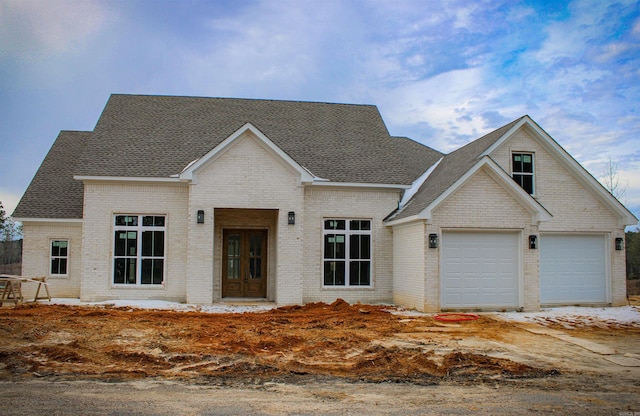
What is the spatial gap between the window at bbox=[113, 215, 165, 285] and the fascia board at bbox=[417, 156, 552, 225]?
8142 mm

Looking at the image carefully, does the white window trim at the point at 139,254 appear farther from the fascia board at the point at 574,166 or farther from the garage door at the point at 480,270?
the fascia board at the point at 574,166

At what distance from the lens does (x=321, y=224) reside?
1797 cm

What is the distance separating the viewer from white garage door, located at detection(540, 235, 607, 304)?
17.4 m

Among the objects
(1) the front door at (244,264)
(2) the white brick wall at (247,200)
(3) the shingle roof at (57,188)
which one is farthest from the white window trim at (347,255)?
(3) the shingle roof at (57,188)

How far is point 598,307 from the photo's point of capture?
1739 cm

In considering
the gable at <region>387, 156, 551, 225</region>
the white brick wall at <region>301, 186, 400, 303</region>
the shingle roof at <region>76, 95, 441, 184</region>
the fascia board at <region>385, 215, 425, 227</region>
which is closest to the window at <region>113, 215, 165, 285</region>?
the shingle roof at <region>76, 95, 441, 184</region>

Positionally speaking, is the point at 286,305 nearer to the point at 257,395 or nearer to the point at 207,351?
the point at 207,351

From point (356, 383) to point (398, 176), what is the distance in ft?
38.2

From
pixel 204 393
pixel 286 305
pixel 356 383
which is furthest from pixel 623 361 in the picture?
pixel 286 305

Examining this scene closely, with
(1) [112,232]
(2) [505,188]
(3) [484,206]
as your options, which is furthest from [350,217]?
(1) [112,232]

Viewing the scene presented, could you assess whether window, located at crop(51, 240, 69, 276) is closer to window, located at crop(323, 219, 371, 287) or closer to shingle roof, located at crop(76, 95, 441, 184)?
shingle roof, located at crop(76, 95, 441, 184)

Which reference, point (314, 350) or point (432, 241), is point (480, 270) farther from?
point (314, 350)

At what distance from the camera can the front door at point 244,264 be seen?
18.7m

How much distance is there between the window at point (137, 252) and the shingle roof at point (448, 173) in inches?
295
